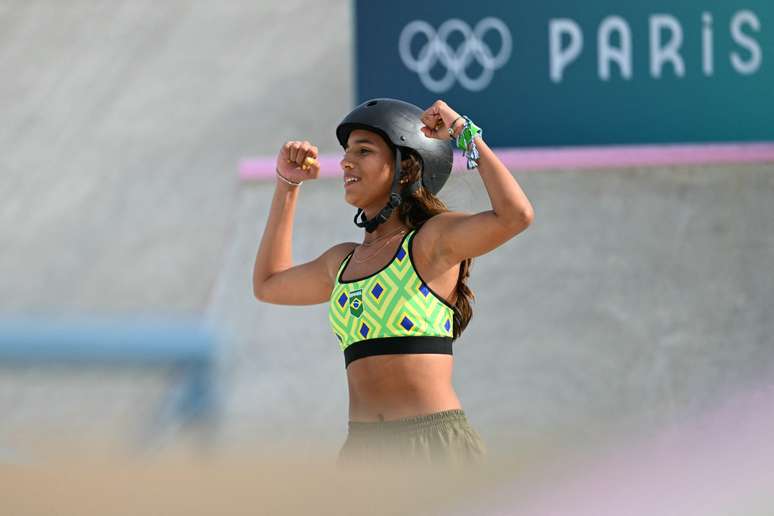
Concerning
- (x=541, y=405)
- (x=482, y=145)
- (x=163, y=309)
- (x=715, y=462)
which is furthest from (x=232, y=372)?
(x=715, y=462)

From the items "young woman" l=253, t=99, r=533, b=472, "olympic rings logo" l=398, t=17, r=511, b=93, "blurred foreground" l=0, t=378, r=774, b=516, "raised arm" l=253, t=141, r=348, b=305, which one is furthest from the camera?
"olympic rings logo" l=398, t=17, r=511, b=93

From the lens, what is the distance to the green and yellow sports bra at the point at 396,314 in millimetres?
3908

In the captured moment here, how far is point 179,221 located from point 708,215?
184 inches

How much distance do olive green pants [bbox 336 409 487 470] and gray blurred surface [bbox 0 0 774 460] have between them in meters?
2.43

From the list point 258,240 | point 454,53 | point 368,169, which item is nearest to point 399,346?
point 368,169

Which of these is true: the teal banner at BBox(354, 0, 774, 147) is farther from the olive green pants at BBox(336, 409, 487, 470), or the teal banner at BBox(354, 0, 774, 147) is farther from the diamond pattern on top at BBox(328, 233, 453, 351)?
the olive green pants at BBox(336, 409, 487, 470)

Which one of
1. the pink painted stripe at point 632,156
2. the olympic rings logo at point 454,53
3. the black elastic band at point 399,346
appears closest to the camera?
the black elastic band at point 399,346

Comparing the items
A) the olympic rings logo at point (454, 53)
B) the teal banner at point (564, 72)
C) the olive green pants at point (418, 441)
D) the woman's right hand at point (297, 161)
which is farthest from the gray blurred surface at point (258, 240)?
the olive green pants at point (418, 441)

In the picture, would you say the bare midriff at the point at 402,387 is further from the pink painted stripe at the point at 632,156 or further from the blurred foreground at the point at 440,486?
the pink painted stripe at the point at 632,156

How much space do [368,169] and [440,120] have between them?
327mm

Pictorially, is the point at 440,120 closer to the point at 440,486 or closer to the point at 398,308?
the point at 398,308

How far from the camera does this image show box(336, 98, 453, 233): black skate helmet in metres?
4.15

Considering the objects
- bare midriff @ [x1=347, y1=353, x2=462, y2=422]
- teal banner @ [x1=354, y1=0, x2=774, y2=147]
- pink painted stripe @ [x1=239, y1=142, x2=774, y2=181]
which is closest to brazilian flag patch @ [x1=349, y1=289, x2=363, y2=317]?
bare midriff @ [x1=347, y1=353, x2=462, y2=422]

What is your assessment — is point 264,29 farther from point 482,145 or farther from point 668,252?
point 482,145
